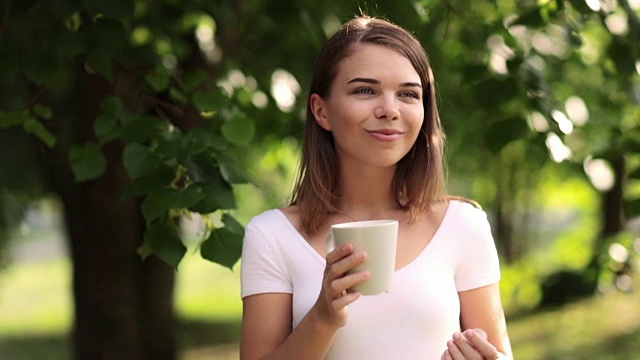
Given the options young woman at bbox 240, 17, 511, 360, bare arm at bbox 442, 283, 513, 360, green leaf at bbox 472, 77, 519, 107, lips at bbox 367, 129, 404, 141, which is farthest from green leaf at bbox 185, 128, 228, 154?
green leaf at bbox 472, 77, 519, 107

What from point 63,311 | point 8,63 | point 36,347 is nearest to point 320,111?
point 8,63

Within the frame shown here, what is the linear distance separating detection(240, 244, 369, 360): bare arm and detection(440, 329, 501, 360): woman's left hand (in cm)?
27

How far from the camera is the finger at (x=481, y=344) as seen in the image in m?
2.18

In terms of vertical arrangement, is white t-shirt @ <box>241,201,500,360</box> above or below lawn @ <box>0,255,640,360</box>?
above

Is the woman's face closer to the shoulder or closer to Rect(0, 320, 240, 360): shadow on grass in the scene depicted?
the shoulder

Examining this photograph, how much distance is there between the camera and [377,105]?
2.35m

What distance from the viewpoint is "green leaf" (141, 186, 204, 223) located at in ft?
9.78

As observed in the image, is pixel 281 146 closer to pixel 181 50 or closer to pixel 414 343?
pixel 181 50

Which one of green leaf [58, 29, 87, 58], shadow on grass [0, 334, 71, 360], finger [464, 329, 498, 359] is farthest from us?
shadow on grass [0, 334, 71, 360]

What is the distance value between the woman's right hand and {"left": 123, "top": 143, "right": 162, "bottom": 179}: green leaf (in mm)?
1151

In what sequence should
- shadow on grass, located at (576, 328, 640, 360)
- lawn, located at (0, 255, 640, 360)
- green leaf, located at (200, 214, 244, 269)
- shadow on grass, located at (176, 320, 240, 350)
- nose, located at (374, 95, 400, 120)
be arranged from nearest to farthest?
nose, located at (374, 95, 400, 120) → green leaf, located at (200, 214, 244, 269) → shadow on grass, located at (576, 328, 640, 360) → lawn, located at (0, 255, 640, 360) → shadow on grass, located at (176, 320, 240, 350)

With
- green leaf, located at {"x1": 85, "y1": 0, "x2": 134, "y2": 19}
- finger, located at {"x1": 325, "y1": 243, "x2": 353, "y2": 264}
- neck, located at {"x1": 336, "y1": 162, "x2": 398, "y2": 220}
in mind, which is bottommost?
finger, located at {"x1": 325, "y1": 243, "x2": 353, "y2": 264}

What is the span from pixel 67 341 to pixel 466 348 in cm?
1450

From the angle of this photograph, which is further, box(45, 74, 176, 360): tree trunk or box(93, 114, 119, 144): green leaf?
box(45, 74, 176, 360): tree trunk
